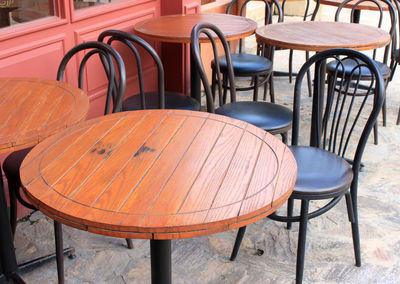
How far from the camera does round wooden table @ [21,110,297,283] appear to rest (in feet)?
3.91

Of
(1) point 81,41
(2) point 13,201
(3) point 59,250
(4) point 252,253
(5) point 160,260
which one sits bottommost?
(4) point 252,253

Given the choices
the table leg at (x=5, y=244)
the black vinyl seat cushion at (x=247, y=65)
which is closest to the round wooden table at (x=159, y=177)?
the table leg at (x=5, y=244)

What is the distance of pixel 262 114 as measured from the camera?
2.79m

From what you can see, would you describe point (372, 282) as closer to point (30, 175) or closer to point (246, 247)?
point (246, 247)

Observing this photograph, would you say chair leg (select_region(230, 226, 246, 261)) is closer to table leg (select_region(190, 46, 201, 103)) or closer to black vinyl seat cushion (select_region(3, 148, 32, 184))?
black vinyl seat cushion (select_region(3, 148, 32, 184))

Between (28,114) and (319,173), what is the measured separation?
1236mm

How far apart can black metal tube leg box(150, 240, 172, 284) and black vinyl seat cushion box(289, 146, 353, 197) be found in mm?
660

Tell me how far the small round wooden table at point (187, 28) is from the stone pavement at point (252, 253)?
1.27 m

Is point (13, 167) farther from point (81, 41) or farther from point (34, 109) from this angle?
point (81, 41)

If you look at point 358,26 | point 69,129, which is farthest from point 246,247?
point 358,26

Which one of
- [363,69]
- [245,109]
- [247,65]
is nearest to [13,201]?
[245,109]

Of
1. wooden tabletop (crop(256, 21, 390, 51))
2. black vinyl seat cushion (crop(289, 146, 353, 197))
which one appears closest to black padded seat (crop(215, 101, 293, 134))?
black vinyl seat cushion (crop(289, 146, 353, 197))

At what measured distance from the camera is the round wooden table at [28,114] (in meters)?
1.71

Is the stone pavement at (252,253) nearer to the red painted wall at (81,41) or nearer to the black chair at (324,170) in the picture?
the black chair at (324,170)
